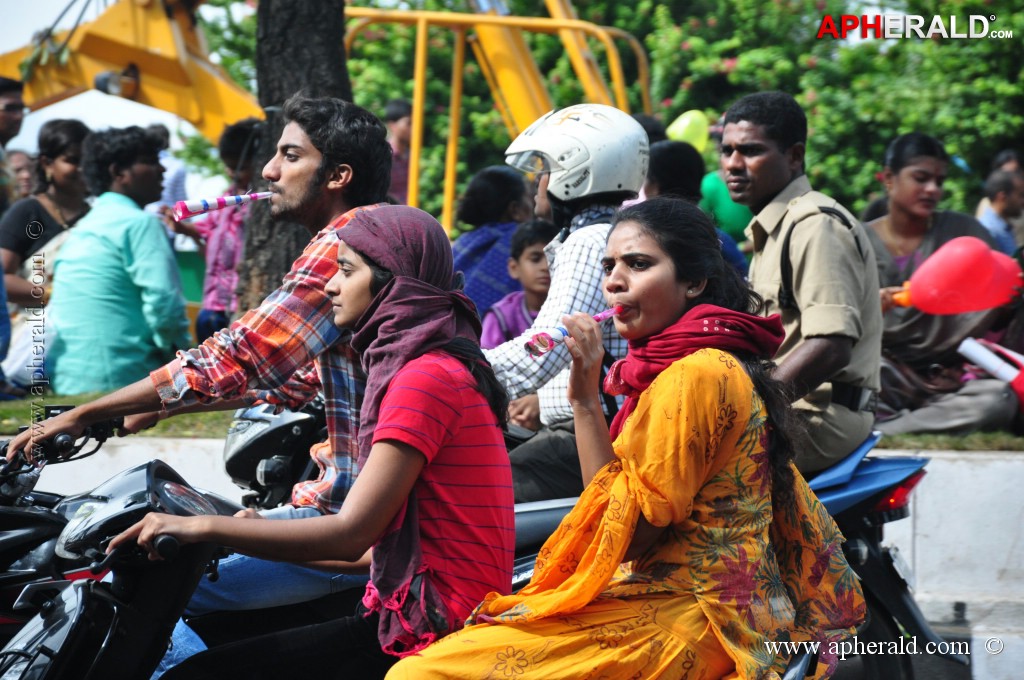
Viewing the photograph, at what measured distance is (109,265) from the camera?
544 cm

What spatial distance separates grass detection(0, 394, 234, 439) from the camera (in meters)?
5.55

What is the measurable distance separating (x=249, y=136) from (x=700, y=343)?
4762 mm

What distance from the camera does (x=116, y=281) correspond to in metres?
5.49

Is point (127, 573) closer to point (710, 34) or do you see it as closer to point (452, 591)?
point (452, 591)

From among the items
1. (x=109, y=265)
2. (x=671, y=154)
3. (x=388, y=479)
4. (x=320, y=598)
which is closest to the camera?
(x=388, y=479)

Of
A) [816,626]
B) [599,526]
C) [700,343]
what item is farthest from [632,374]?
[816,626]

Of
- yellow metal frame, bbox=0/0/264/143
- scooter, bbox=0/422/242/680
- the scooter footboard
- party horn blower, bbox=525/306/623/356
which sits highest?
yellow metal frame, bbox=0/0/264/143

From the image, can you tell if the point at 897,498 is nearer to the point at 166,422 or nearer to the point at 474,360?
the point at 474,360

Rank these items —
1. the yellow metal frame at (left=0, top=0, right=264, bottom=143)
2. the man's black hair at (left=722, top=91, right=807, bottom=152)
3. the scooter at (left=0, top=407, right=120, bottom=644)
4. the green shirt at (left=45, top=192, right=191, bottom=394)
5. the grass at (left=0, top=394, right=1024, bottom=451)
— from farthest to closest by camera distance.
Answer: the yellow metal frame at (left=0, top=0, right=264, bottom=143), the grass at (left=0, top=394, right=1024, bottom=451), the green shirt at (left=45, top=192, right=191, bottom=394), the man's black hair at (left=722, top=91, right=807, bottom=152), the scooter at (left=0, top=407, right=120, bottom=644)

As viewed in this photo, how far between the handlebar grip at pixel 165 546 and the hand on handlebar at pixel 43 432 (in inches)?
28.9

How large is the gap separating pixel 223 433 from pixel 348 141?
2625mm

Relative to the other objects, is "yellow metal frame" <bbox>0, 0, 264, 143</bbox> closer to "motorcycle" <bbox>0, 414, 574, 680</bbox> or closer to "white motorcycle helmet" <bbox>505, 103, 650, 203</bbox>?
"white motorcycle helmet" <bbox>505, 103, 650, 203</bbox>

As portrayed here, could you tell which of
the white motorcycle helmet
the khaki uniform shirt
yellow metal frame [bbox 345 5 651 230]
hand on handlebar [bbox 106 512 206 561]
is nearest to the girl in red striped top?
hand on handlebar [bbox 106 512 206 561]

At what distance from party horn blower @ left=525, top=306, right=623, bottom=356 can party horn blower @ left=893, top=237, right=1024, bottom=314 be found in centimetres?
333
